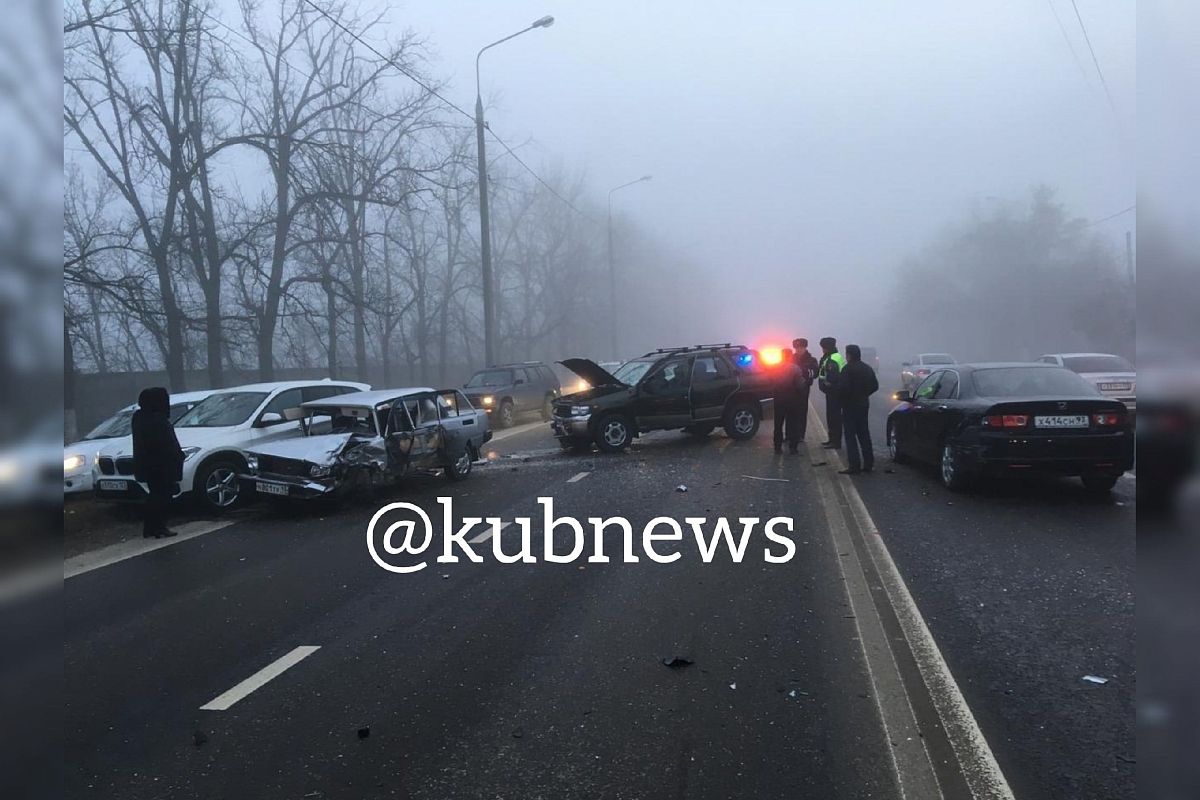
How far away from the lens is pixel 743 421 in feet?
53.5

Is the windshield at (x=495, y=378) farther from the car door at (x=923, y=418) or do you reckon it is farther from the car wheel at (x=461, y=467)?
the car door at (x=923, y=418)

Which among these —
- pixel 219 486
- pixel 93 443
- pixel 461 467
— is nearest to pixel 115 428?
pixel 93 443

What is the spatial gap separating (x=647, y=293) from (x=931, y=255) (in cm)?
2584

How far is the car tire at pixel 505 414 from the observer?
22.7 m

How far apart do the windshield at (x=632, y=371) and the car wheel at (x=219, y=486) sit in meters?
7.36

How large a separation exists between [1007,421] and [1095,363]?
1135cm

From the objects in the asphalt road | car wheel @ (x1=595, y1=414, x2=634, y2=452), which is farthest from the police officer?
the asphalt road

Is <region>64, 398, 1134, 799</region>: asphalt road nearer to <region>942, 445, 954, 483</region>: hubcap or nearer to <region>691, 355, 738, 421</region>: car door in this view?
<region>942, 445, 954, 483</region>: hubcap

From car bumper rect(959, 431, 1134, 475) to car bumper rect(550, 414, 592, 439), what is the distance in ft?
24.3

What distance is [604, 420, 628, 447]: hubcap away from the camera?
15.1m

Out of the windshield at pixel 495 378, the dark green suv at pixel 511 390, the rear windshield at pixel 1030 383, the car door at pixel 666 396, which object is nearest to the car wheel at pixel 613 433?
the car door at pixel 666 396

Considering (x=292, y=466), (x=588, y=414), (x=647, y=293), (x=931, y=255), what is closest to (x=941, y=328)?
(x=931, y=255)

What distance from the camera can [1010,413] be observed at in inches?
347

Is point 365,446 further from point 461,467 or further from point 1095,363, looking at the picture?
point 1095,363
